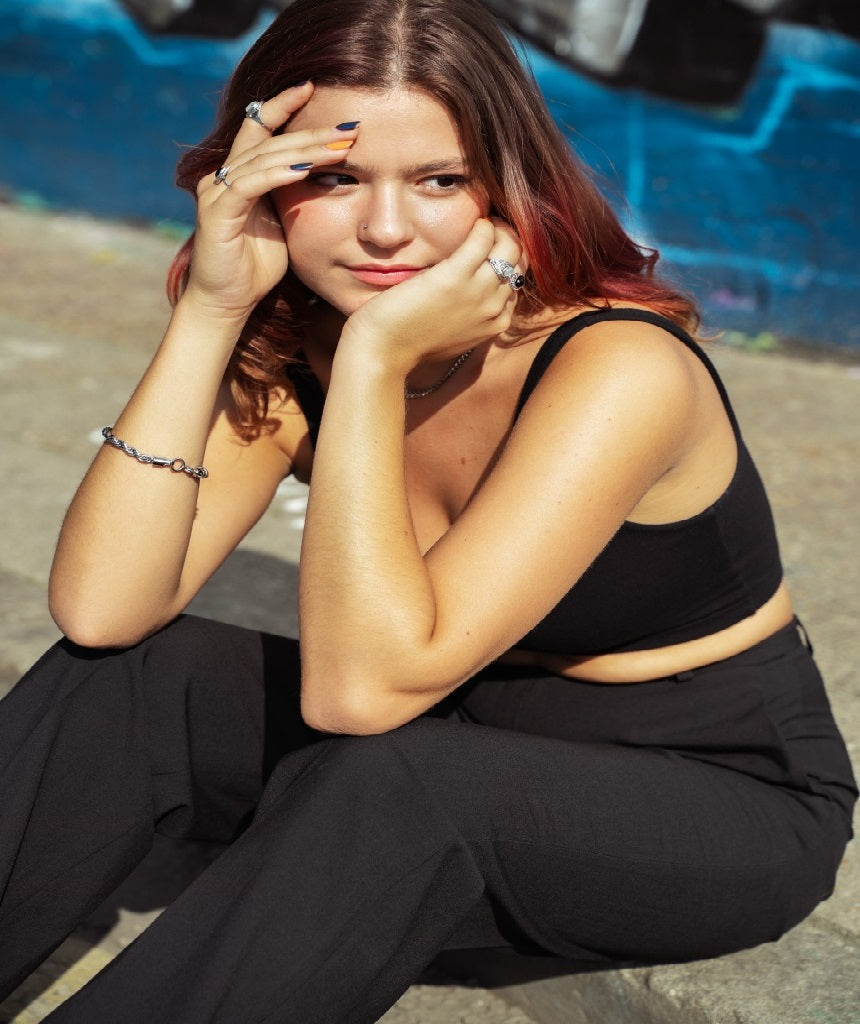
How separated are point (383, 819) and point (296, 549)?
6.29 feet

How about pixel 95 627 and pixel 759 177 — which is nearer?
pixel 95 627

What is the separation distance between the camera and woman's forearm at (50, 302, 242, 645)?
214 cm

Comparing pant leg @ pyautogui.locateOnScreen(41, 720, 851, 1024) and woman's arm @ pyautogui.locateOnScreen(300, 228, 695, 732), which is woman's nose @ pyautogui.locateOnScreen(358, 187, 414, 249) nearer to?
woman's arm @ pyautogui.locateOnScreen(300, 228, 695, 732)

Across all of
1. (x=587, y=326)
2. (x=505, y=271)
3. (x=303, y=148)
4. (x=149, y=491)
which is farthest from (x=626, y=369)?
(x=149, y=491)

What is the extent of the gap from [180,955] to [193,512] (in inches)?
30.9

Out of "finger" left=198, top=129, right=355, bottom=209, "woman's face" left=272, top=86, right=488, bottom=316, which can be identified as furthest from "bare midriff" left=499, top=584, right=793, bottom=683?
"finger" left=198, top=129, right=355, bottom=209

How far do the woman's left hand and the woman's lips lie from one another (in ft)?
0.22

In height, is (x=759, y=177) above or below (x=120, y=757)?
below

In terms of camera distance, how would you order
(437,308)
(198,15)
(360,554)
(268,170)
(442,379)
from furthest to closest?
(198,15), (442,379), (268,170), (437,308), (360,554)

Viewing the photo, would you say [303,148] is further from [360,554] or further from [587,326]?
[360,554]

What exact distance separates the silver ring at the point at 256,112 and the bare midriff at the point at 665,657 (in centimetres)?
90

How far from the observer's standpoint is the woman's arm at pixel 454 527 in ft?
5.80

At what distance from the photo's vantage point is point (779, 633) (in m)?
2.18

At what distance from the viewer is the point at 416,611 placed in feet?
5.75
